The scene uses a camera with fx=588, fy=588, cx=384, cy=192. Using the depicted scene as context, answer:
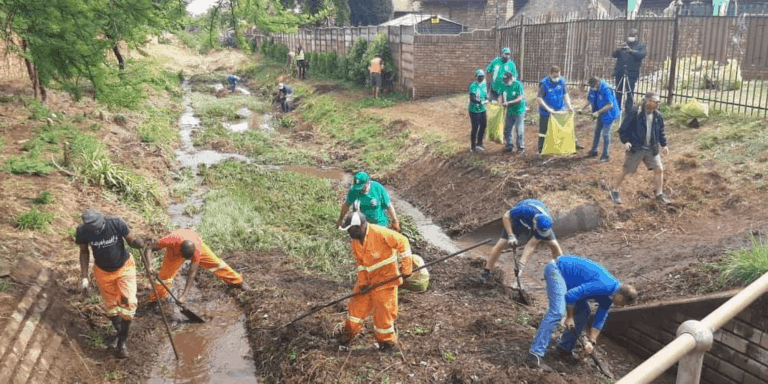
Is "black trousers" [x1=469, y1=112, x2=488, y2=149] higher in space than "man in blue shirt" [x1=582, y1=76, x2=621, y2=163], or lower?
lower

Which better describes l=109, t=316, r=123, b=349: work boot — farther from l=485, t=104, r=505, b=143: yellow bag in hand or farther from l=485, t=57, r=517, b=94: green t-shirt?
l=485, t=57, r=517, b=94: green t-shirt

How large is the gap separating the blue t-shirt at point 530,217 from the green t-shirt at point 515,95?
16.7ft

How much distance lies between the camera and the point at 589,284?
5.72 meters

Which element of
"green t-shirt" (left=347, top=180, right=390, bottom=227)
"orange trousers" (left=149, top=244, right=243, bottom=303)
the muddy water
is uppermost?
"green t-shirt" (left=347, top=180, right=390, bottom=227)

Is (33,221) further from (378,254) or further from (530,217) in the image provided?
(530,217)

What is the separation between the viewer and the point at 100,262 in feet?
20.9

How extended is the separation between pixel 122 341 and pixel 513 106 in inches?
333

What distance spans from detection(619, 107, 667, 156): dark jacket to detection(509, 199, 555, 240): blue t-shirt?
109 inches

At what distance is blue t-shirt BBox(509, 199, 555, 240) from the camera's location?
7020 millimetres

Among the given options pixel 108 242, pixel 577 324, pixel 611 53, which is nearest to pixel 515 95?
pixel 611 53

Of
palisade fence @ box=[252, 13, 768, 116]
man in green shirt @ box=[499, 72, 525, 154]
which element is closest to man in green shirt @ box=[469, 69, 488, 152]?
man in green shirt @ box=[499, 72, 525, 154]

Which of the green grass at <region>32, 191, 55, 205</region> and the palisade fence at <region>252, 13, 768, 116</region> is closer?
the green grass at <region>32, 191, 55, 205</region>

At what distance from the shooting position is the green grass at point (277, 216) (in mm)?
9570

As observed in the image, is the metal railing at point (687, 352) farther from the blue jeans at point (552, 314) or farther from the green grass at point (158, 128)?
the green grass at point (158, 128)
